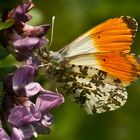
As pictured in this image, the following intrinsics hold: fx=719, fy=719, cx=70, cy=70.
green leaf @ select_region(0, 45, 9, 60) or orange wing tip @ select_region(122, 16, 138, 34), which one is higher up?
green leaf @ select_region(0, 45, 9, 60)

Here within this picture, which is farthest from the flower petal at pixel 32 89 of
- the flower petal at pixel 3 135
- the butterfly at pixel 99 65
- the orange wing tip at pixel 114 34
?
the orange wing tip at pixel 114 34

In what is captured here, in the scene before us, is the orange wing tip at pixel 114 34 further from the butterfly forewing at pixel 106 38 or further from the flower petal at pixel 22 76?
the flower petal at pixel 22 76

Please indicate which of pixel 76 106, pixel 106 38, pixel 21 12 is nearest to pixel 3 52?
pixel 21 12

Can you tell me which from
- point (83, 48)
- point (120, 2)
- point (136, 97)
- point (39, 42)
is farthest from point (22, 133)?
point (136, 97)

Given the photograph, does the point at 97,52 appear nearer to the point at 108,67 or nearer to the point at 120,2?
the point at 108,67

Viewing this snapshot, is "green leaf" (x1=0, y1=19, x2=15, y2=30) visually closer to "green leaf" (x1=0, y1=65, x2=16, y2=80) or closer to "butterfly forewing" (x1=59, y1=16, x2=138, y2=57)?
"green leaf" (x1=0, y1=65, x2=16, y2=80)

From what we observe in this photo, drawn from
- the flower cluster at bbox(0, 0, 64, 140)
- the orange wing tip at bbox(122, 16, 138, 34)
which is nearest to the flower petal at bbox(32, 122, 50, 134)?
the flower cluster at bbox(0, 0, 64, 140)

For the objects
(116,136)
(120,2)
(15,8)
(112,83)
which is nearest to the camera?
(15,8)
